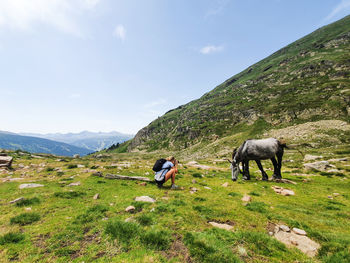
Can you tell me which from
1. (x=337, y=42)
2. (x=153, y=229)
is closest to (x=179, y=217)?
(x=153, y=229)

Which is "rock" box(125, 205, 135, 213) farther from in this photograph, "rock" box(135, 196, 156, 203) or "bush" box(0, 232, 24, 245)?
"bush" box(0, 232, 24, 245)

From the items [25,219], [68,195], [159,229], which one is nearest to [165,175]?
[159,229]

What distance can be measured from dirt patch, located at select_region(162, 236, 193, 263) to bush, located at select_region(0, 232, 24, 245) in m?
5.03

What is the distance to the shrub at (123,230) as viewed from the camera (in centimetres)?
500

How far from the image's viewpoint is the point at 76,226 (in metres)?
5.84

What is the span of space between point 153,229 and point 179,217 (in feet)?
4.68

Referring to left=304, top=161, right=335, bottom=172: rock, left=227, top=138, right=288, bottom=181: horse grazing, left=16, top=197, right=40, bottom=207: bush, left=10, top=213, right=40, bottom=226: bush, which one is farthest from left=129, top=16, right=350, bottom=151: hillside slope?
left=10, top=213, right=40, bottom=226: bush

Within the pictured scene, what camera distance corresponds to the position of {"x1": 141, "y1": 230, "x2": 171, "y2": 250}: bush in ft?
15.3

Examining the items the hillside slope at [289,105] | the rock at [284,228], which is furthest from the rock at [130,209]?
the hillside slope at [289,105]

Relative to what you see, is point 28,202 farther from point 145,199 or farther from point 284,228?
point 284,228

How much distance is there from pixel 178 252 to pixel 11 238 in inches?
223

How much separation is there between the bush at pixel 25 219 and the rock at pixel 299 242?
9.96 meters

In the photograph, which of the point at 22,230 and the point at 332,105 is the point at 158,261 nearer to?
the point at 22,230

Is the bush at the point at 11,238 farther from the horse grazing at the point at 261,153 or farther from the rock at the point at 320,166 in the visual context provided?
the rock at the point at 320,166
